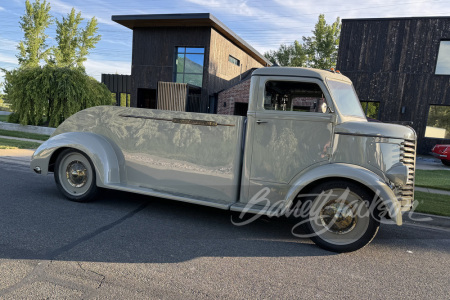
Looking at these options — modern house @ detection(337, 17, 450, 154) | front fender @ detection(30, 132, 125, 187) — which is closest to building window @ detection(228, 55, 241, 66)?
modern house @ detection(337, 17, 450, 154)

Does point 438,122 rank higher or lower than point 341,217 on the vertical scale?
higher

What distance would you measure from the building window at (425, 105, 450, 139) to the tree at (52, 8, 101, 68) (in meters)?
29.1

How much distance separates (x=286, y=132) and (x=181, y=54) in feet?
56.7

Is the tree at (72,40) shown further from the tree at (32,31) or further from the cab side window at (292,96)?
the cab side window at (292,96)

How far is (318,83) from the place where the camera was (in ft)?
13.4

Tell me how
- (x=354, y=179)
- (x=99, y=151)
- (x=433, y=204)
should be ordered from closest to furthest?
(x=354, y=179) < (x=99, y=151) < (x=433, y=204)

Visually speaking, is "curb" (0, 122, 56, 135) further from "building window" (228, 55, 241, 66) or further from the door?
the door

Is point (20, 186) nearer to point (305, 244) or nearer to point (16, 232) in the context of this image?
point (16, 232)

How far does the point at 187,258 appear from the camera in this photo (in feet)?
11.3

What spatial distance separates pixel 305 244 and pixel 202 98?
16.4 metres

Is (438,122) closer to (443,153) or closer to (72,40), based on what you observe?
(443,153)

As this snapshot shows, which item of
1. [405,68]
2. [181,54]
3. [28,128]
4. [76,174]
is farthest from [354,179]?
[181,54]

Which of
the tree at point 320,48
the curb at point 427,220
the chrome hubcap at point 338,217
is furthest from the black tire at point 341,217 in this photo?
the tree at point 320,48

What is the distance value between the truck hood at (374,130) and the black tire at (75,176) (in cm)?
381
